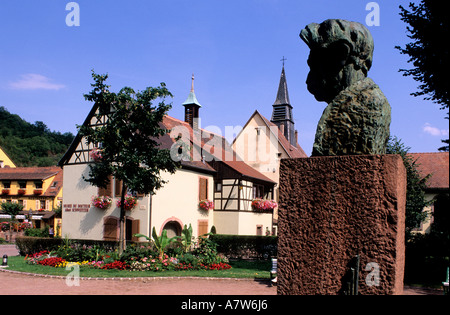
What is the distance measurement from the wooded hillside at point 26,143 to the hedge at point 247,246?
165 ft

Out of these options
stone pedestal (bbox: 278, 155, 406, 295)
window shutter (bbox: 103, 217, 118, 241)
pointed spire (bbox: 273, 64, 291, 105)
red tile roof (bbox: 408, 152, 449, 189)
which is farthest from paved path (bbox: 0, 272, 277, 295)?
Result: pointed spire (bbox: 273, 64, 291, 105)

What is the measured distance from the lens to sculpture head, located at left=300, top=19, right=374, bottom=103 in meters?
3.86

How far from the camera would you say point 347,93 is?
390 centimetres

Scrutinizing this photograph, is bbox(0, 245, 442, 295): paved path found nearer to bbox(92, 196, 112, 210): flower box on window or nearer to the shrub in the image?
the shrub

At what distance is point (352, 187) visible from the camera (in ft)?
11.3

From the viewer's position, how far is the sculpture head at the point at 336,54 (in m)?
3.86

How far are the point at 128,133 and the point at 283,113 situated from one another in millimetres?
32660

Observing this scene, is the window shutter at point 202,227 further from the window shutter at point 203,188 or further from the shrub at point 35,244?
the shrub at point 35,244

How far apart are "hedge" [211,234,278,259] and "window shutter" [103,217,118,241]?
5.33 m

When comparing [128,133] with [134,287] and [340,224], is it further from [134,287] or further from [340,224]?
[340,224]

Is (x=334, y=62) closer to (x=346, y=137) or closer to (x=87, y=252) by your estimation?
(x=346, y=137)

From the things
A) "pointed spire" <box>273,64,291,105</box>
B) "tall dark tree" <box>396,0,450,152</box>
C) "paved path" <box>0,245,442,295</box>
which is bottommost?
"paved path" <box>0,245,442,295</box>

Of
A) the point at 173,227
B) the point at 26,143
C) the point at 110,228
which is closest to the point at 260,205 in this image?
the point at 173,227
